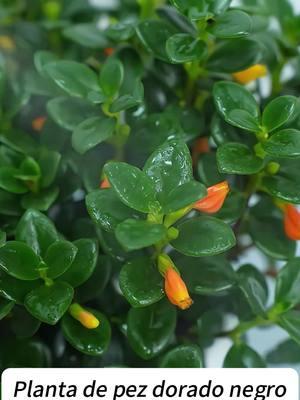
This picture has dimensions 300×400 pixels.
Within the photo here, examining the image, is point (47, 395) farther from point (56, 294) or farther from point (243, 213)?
point (243, 213)

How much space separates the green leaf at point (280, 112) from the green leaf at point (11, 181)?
0.22 m

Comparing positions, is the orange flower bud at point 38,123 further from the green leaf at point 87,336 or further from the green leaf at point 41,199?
the green leaf at point 87,336

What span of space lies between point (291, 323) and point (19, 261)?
0.23 m

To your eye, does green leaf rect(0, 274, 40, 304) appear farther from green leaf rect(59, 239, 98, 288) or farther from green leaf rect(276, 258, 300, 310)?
green leaf rect(276, 258, 300, 310)

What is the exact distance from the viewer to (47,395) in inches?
21.5

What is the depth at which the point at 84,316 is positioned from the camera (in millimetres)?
578

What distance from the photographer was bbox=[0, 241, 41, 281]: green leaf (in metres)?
0.56

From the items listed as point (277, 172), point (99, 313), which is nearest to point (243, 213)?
point (277, 172)

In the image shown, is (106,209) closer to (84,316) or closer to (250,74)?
(84,316)

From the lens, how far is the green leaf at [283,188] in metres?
0.58

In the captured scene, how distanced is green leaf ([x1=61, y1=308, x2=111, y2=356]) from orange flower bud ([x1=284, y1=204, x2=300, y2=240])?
0.18 metres

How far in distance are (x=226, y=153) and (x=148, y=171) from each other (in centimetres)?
7

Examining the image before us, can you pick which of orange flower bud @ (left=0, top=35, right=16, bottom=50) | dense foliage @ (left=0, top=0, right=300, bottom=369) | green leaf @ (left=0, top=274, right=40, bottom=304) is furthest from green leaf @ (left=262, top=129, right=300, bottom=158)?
orange flower bud @ (left=0, top=35, right=16, bottom=50)

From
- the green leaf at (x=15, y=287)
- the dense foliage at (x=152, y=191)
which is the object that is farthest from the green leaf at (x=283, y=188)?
the green leaf at (x=15, y=287)
